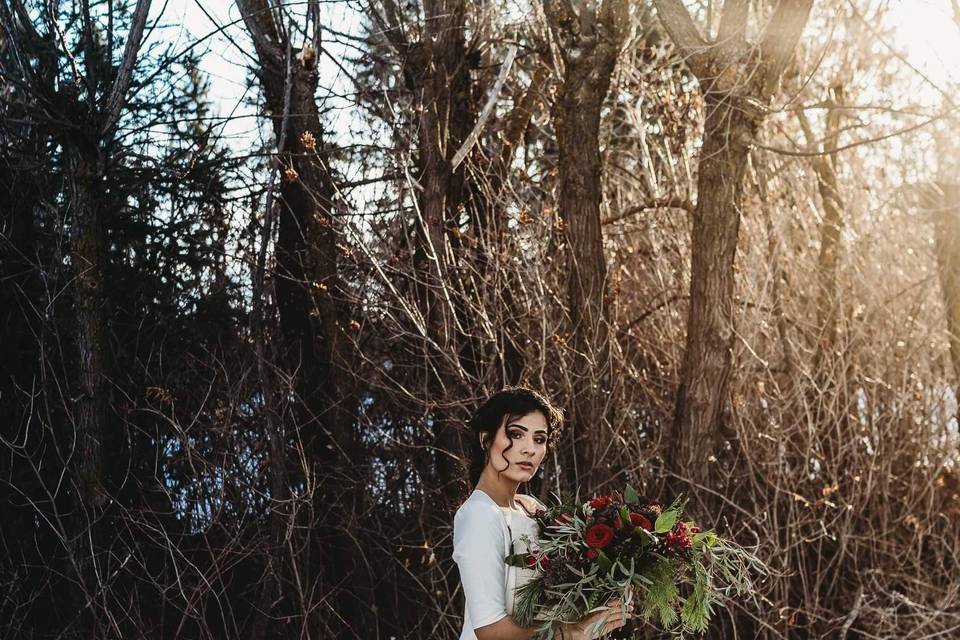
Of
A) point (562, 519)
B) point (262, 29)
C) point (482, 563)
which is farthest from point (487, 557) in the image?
point (262, 29)

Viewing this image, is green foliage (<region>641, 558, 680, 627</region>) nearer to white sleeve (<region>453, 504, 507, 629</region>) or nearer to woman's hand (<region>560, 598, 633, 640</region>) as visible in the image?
woman's hand (<region>560, 598, 633, 640</region>)

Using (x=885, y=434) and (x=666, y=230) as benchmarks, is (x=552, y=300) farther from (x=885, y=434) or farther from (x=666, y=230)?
(x=885, y=434)

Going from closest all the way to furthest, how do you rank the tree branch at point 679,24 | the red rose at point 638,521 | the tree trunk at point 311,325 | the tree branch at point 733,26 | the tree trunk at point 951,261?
the red rose at point 638,521
the tree branch at point 733,26
the tree branch at point 679,24
the tree trunk at point 311,325
the tree trunk at point 951,261

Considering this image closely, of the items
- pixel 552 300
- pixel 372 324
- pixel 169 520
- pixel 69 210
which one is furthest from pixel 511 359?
pixel 69 210

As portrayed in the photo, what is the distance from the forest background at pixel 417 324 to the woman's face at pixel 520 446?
2373 mm

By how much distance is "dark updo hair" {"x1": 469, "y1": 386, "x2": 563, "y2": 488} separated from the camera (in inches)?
117

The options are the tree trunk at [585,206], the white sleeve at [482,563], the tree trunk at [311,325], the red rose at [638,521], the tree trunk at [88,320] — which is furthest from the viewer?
the tree trunk at [311,325]

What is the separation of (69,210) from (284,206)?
3.81 feet

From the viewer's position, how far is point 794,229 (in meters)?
6.64

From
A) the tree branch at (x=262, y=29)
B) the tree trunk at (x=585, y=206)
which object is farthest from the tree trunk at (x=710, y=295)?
the tree branch at (x=262, y=29)

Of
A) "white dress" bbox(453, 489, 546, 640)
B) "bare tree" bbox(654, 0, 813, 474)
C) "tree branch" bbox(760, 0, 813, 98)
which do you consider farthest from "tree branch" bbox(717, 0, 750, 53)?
"white dress" bbox(453, 489, 546, 640)

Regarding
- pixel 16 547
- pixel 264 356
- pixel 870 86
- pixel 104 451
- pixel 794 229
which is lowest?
pixel 16 547

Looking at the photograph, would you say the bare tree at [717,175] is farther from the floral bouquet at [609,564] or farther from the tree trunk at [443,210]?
the floral bouquet at [609,564]

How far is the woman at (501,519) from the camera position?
104 inches
